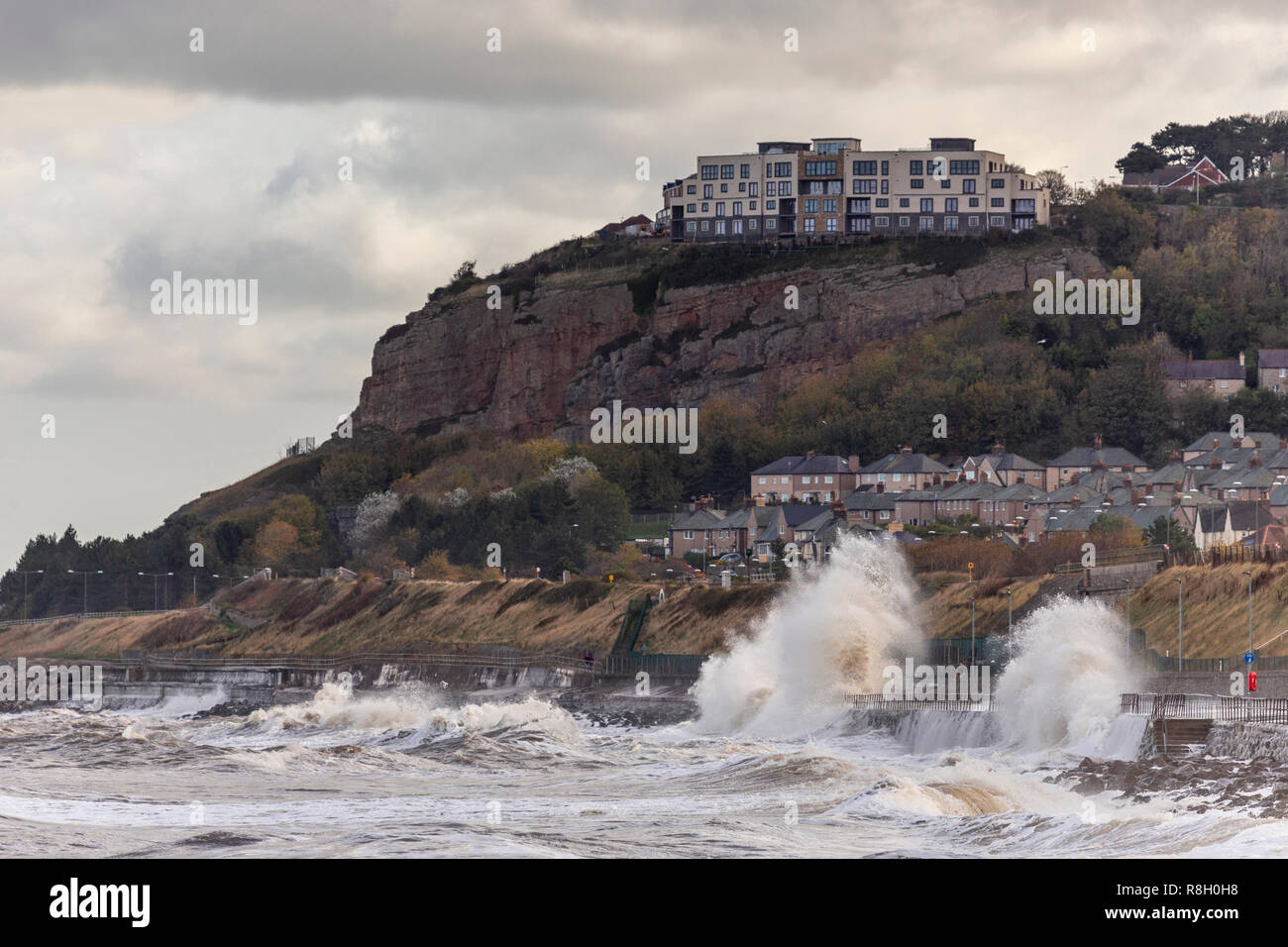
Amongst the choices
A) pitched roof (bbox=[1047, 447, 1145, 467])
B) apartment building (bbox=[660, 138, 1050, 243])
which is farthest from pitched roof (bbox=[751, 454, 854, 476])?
apartment building (bbox=[660, 138, 1050, 243])

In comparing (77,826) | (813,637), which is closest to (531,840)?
(77,826)

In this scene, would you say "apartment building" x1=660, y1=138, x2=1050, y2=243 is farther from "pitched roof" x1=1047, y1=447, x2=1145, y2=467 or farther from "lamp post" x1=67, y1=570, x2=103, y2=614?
"lamp post" x1=67, y1=570, x2=103, y2=614

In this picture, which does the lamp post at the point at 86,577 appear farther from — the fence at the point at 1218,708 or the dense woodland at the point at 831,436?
the fence at the point at 1218,708

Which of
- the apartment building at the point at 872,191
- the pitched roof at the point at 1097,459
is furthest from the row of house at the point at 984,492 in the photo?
the apartment building at the point at 872,191

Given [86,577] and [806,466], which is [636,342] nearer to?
[806,466]

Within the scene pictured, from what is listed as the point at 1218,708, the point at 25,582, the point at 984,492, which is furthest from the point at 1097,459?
the point at 1218,708

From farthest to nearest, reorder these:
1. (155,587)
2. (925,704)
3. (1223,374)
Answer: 1. (155,587)
2. (1223,374)
3. (925,704)

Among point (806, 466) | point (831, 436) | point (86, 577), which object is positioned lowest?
point (86, 577)
